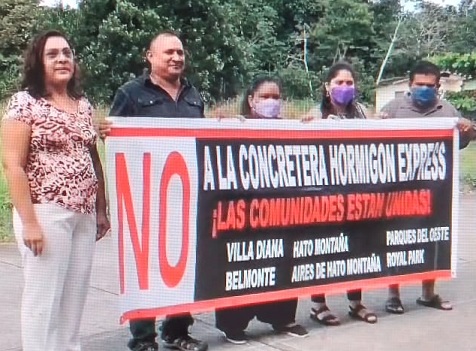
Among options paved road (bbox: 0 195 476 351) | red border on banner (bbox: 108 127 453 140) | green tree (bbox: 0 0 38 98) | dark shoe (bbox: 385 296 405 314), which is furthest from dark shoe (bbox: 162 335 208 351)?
green tree (bbox: 0 0 38 98)

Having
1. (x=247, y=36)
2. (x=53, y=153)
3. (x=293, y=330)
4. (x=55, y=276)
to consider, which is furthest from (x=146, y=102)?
(x=247, y=36)

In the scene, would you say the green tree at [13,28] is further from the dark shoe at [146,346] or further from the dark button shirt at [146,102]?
the dark shoe at [146,346]

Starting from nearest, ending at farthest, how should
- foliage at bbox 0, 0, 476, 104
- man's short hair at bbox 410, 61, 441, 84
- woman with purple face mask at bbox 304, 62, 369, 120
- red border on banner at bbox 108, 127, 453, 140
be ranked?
red border on banner at bbox 108, 127, 453, 140 → woman with purple face mask at bbox 304, 62, 369, 120 → man's short hair at bbox 410, 61, 441, 84 → foliage at bbox 0, 0, 476, 104

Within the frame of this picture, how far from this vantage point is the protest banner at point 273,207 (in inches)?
174

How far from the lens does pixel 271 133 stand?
4.89 metres

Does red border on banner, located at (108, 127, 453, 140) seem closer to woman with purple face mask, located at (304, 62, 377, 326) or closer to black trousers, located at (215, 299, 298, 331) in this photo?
woman with purple face mask, located at (304, 62, 377, 326)

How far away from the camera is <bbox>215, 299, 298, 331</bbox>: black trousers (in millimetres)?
4875

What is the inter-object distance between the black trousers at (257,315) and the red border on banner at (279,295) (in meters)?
0.08

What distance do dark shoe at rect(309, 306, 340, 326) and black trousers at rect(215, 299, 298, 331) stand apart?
0.28 meters

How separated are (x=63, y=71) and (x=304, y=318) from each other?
2.55 meters

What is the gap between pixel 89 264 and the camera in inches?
158

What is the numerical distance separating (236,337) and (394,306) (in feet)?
4.38

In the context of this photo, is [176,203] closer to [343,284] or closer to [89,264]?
[89,264]

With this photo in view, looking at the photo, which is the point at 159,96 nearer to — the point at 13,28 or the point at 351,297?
the point at 351,297
